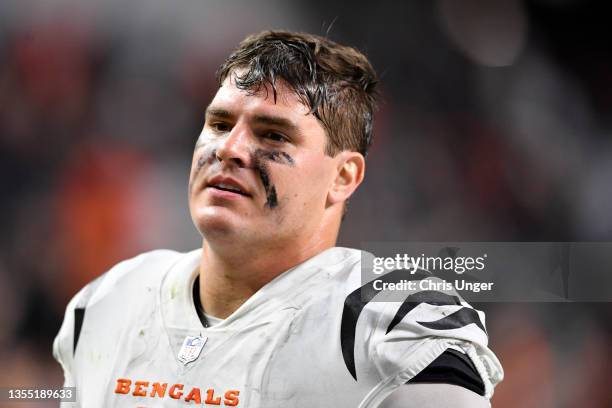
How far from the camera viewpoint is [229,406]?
1.32m

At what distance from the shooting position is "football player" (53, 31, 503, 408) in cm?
125

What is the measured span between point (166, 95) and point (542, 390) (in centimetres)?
197

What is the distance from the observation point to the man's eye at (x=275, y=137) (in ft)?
→ 4.65

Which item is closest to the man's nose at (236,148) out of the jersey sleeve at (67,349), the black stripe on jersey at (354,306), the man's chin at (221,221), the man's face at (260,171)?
the man's face at (260,171)

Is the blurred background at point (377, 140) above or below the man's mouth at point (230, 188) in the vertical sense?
above

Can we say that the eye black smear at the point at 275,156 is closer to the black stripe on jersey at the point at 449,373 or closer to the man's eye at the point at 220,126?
the man's eye at the point at 220,126

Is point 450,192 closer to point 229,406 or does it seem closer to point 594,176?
point 594,176

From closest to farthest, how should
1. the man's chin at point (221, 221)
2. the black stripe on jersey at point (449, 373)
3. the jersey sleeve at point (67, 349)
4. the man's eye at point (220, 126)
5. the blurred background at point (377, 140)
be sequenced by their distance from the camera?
1. the black stripe on jersey at point (449, 373)
2. the man's chin at point (221, 221)
3. the man's eye at point (220, 126)
4. the jersey sleeve at point (67, 349)
5. the blurred background at point (377, 140)

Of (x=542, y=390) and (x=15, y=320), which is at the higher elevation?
(x=15, y=320)

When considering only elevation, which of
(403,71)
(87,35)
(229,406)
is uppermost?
(87,35)

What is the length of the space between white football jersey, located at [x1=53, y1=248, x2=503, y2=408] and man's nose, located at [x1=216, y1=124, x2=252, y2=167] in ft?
0.84

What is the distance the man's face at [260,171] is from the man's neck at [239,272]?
5 centimetres

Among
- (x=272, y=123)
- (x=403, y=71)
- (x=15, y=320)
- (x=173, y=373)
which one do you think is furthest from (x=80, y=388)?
Result: (x=403, y=71)

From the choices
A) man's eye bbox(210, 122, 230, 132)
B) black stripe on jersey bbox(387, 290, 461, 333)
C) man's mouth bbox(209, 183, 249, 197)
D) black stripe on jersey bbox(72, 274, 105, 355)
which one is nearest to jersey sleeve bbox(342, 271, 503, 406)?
black stripe on jersey bbox(387, 290, 461, 333)
